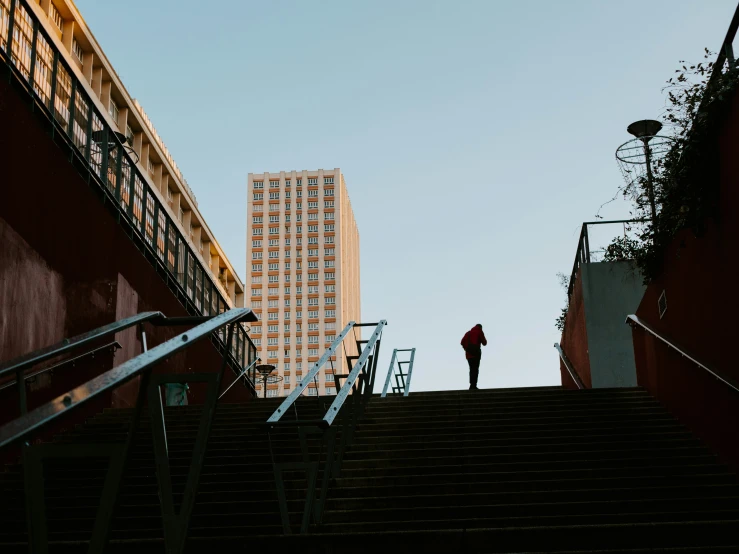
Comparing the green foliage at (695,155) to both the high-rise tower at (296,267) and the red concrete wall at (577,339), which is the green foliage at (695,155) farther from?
the high-rise tower at (296,267)

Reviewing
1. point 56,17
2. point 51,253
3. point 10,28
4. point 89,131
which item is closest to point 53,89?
point 10,28

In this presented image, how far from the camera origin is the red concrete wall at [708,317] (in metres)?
6.52

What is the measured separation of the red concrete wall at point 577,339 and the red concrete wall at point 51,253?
7.04m

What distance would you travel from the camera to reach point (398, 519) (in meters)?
5.84

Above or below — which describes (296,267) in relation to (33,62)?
above

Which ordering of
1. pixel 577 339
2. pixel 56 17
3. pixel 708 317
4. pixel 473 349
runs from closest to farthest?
pixel 708 317, pixel 473 349, pixel 577 339, pixel 56 17

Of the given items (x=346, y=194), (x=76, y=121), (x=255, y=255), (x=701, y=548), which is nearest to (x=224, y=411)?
(x=76, y=121)

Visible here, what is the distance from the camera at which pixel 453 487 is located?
645 centimetres

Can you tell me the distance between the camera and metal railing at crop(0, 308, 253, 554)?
75.6 inches

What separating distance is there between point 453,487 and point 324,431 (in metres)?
1.31

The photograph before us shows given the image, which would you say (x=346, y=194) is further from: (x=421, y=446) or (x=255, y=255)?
(x=421, y=446)

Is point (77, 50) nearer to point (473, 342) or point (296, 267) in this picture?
point (473, 342)

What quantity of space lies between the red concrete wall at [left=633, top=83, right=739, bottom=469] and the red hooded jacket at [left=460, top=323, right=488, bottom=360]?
4.38 m

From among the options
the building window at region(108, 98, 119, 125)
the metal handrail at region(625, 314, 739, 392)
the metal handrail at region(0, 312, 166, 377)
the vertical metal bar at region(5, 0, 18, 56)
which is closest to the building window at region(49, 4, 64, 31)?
the building window at region(108, 98, 119, 125)
